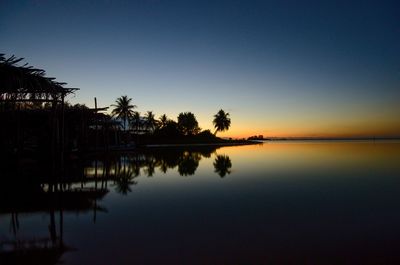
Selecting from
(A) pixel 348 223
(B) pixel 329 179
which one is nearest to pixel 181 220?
(A) pixel 348 223

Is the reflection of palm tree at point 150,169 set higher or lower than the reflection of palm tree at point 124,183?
higher

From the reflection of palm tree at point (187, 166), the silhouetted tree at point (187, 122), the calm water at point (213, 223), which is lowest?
the calm water at point (213, 223)

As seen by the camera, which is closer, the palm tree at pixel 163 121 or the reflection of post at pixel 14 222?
the reflection of post at pixel 14 222

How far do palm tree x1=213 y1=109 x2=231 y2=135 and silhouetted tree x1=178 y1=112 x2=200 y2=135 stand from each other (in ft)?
36.3

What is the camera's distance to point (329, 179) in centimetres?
1672

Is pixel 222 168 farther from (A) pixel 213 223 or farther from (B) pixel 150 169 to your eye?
(A) pixel 213 223

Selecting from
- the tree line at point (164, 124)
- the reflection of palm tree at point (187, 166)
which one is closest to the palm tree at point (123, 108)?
the tree line at point (164, 124)

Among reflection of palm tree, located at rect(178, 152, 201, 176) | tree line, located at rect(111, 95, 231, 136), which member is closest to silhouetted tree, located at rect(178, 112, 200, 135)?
tree line, located at rect(111, 95, 231, 136)

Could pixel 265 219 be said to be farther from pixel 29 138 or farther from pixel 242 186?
pixel 29 138

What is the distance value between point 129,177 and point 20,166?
6545 millimetres

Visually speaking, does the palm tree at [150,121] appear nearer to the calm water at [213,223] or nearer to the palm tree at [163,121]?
the palm tree at [163,121]

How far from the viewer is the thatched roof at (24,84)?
1247 centimetres

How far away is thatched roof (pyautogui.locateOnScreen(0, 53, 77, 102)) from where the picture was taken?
12.5m

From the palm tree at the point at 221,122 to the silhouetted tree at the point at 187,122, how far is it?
36.3 ft
